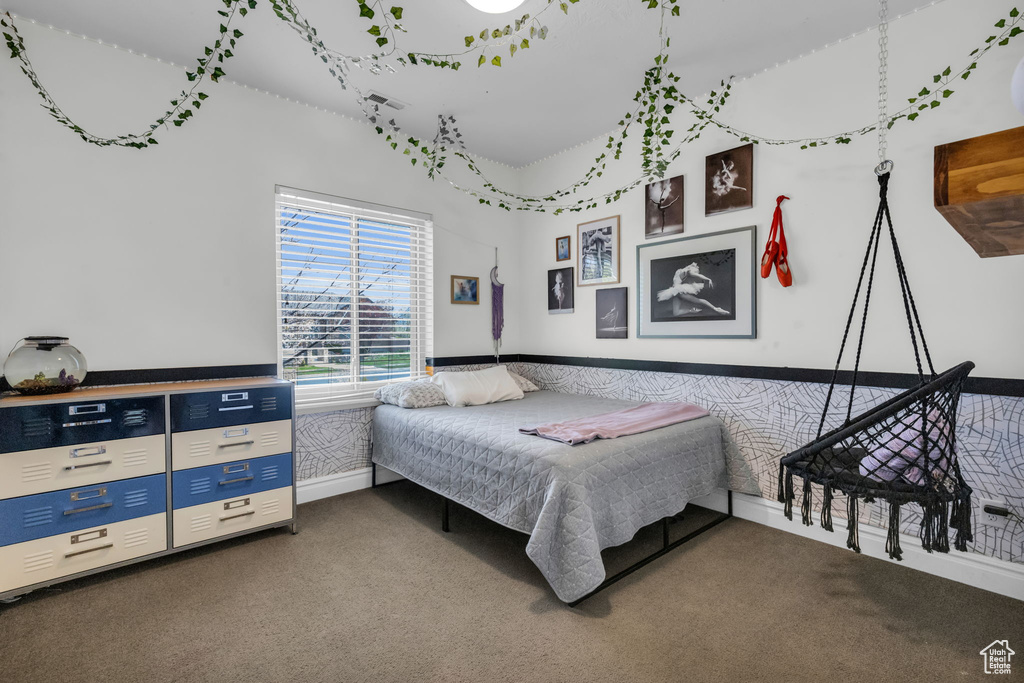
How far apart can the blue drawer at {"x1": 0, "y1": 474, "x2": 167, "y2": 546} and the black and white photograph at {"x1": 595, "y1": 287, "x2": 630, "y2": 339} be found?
2.98m

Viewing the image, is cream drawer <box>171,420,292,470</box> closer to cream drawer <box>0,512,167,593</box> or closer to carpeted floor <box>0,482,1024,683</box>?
cream drawer <box>0,512,167,593</box>

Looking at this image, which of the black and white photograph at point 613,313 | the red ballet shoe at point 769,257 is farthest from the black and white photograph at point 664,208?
the red ballet shoe at point 769,257

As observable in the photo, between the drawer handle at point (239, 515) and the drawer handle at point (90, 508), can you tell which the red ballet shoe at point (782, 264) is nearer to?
the drawer handle at point (239, 515)

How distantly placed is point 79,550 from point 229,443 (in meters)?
0.72

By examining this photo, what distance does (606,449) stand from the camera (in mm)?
2223

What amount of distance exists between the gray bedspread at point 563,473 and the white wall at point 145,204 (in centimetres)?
132

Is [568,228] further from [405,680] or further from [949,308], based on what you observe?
[405,680]

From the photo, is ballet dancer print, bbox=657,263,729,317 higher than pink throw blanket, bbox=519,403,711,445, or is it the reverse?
ballet dancer print, bbox=657,263,729,317

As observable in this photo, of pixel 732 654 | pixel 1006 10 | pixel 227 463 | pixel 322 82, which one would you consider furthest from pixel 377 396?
pixel 1006 10

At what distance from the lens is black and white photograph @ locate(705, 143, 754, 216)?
9.48 feet

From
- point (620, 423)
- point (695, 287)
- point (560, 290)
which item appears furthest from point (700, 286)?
point (560, 290)

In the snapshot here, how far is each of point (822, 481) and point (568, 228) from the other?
2.81 metres

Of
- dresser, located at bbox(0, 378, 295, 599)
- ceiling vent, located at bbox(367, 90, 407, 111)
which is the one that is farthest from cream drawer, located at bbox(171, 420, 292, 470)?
ceiling vent, located at bbox(367, 90, 407, 111)

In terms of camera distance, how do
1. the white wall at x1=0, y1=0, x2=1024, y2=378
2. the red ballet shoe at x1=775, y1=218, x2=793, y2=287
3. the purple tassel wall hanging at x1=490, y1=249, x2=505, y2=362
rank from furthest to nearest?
the purple tassel wall hanging at x1=490, y1=249, x2=505, y2=362
the red ballet shoe at x1=775, y1=218, x2=793, y2=287
the white wall at x1=0, y1=0, x2=1024, y2=378
